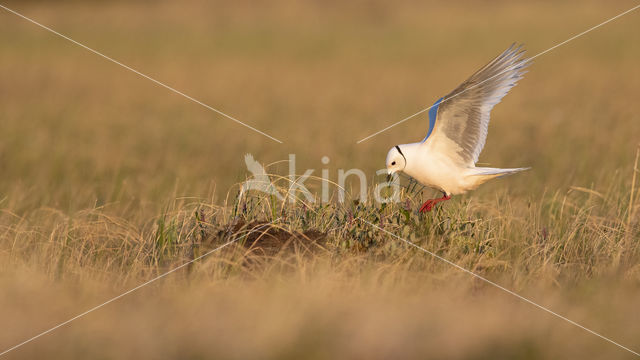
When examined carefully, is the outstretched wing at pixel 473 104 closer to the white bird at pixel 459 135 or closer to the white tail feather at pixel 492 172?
the white bird at pixel 459 135

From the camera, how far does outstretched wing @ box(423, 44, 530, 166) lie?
5.79 m

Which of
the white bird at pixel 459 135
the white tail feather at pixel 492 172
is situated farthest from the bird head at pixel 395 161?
the white tail feather at pixel 492 172

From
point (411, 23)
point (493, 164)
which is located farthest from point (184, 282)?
point (411, 23)

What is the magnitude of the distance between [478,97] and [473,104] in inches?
2.5

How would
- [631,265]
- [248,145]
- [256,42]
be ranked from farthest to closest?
[256,42]
[248,145]
[631,265]

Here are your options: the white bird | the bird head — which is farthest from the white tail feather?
the bird head

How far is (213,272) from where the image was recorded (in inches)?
213

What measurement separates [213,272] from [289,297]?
0.94 meters

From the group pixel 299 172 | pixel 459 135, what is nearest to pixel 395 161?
pixel 459 135

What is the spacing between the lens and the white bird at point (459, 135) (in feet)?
18.9

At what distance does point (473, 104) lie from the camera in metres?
5.88

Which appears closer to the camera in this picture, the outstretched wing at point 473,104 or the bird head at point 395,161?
the bird head at point 395,161

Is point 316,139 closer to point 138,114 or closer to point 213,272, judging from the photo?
point 138,114

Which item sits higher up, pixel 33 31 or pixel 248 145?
pixel 33 31
